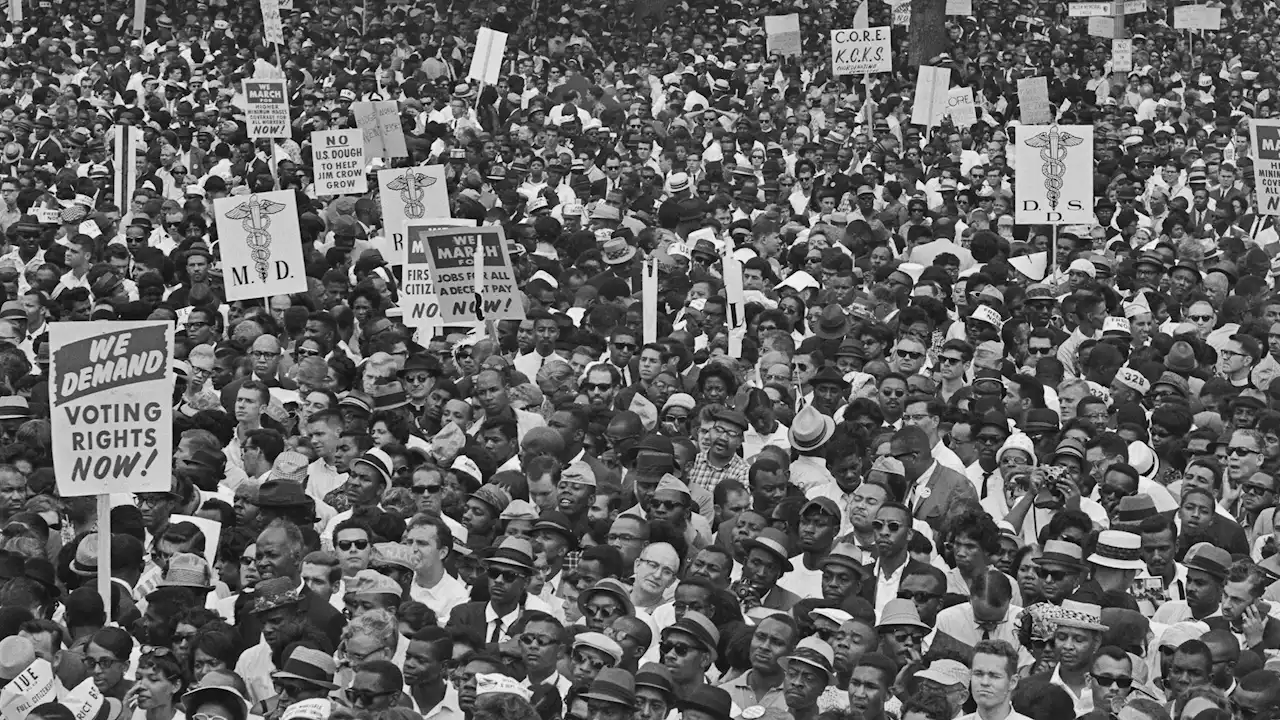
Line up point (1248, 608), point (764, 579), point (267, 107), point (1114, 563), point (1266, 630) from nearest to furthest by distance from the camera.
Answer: point (1266, 630) → point (1248, 608) → point (1114, 563) → point (764, 579) → point (267, 107)

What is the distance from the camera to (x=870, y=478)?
11.3 m

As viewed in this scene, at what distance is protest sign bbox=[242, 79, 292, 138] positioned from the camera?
2139cm

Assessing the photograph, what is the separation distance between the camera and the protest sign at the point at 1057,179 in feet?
58.3

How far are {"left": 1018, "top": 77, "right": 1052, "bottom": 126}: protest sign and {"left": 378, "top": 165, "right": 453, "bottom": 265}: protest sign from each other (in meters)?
7.64

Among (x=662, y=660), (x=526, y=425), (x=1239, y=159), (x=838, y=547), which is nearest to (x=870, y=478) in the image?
(x=838, y=547)

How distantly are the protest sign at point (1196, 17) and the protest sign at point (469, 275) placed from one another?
53.8ft

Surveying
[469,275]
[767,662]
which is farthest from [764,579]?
[469,275]

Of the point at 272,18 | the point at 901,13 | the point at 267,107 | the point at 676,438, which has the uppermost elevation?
the point at 272,18

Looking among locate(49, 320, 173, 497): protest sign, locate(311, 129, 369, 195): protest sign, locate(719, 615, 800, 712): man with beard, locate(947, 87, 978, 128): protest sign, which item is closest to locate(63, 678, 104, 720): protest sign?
locate(49, 320, 173, 497): protest sign

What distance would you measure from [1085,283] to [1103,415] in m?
3.49

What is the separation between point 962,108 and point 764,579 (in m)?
14.8

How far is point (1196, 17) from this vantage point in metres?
29.2

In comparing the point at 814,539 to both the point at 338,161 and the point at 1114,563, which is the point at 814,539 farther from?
the point at 338,161

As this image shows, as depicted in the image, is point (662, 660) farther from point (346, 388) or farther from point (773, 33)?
point (773, 33)
